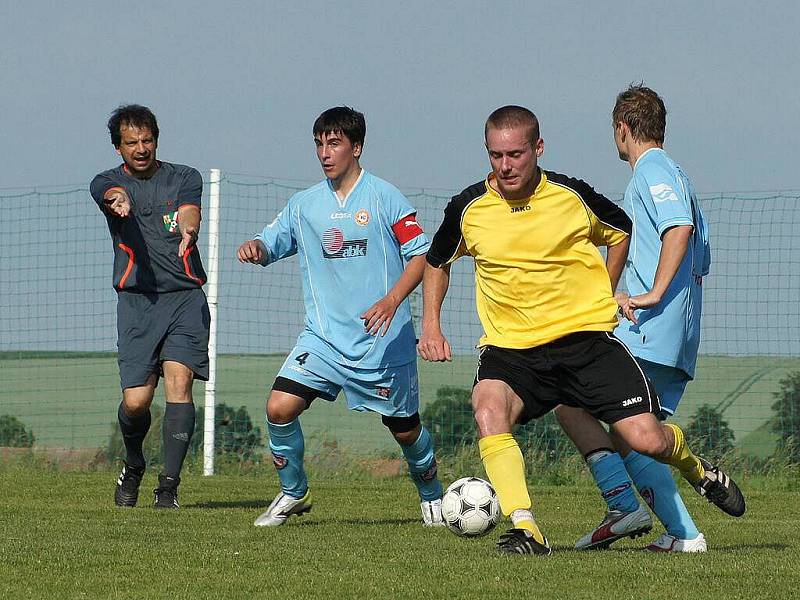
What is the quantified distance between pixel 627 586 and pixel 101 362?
1082cm

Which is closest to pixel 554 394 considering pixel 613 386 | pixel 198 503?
pixel 613 386

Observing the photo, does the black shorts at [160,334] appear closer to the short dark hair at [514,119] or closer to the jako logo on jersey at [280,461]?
the jako logo on jersey at [280,461]

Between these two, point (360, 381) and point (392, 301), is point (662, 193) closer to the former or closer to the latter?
point (392, 301)

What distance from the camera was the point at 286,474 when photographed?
7898 mm

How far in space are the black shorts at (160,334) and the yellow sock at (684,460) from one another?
3531 millimetres

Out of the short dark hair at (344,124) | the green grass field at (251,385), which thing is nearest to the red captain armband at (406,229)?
the short dark hair at (344,124)

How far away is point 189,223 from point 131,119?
2.50 ft

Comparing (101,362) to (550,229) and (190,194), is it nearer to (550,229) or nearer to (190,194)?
(190,194)

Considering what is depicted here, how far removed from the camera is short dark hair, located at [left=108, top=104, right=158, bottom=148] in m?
8.74

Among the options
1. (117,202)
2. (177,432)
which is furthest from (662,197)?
(177,432)

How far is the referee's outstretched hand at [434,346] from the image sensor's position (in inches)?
241

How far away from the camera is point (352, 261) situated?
781 centimetres

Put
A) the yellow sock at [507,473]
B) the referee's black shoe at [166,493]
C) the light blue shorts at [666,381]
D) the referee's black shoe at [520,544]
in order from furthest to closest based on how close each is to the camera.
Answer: the referee's black shoe at [166,493] → the light blue shorts at [666,381] → the yellow sock at [507,473] → the referee's black shoe at [520,544]

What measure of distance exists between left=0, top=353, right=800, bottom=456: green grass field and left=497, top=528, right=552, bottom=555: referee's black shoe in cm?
767
